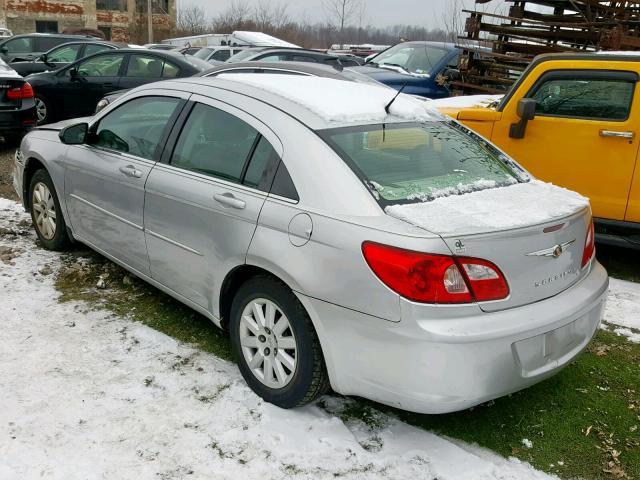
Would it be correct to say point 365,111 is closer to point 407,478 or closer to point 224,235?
point 224,235

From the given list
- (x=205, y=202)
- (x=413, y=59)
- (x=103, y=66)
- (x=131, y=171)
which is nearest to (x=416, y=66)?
(x=413, y=59)

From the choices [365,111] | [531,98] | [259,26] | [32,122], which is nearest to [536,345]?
[365,111]

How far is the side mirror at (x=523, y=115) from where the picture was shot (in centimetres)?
549

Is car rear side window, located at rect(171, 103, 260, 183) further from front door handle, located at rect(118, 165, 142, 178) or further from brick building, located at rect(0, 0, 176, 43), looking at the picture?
brick building, located at rect(0, 0, 176, 43)

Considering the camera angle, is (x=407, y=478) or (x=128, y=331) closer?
(x=407, y=478)

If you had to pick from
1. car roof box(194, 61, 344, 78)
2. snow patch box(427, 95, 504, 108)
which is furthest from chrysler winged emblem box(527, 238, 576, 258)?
car roof box(194, 61, 344, 78)

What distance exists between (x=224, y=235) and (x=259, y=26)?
1994 inches

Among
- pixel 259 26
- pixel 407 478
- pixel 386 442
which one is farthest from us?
pixel 259 26

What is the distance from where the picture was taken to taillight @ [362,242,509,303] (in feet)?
8.30

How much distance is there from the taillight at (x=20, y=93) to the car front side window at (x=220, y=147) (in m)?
6.35

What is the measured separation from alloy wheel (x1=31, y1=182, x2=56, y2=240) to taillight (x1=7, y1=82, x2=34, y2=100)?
14.7 ft

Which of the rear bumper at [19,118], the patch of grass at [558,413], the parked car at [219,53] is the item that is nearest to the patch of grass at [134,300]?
the patch of grass at [558,413]

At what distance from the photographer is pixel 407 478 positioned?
2.69m

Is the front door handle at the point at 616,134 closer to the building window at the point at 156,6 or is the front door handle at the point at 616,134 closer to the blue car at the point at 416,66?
the blue car at the point at 416,66
